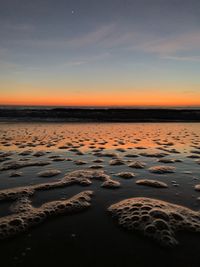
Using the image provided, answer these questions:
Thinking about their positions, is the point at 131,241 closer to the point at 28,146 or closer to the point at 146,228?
the point at 146,228

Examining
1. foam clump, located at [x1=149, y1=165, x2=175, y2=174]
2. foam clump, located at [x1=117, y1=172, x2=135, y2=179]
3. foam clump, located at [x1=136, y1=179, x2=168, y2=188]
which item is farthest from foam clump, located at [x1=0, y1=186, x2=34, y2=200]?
foam clump, located at [x1=149, y1=165, x2=175, y2=174]

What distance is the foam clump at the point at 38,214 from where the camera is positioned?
265 centimetres

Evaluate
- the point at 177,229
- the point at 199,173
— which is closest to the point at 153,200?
the point at 177,229

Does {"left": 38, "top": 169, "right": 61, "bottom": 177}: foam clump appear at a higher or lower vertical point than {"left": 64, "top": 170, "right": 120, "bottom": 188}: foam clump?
lower

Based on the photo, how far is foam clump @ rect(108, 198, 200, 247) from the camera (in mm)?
2570

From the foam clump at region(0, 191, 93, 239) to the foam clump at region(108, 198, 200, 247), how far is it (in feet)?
1.54

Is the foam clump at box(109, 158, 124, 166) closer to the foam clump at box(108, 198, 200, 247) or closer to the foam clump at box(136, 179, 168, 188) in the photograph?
the foam clump at box(136, 179, 168, 188)

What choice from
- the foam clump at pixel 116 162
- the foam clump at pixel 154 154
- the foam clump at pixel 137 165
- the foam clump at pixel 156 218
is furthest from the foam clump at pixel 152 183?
the foam clump at pixel 154 154

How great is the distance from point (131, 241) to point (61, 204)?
118cm

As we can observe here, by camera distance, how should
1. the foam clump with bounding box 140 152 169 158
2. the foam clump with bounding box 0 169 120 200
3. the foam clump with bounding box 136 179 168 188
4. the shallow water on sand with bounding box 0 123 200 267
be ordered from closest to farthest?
the shallow water on sand with bounding box 0 123 200 267 → the foam clump with bounding box 0 169 120 200 → the foam clump with bounding box 136 179 168 188 → the foam clump with bounding box 140 152 169 158

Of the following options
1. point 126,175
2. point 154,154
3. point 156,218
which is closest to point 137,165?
point 126,175

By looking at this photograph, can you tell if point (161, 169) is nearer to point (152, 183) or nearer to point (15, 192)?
point (152, 183)

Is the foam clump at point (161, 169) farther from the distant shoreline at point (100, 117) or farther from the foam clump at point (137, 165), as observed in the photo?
the distant shoreline at point (100, 117)

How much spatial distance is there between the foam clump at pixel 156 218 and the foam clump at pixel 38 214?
469mm
